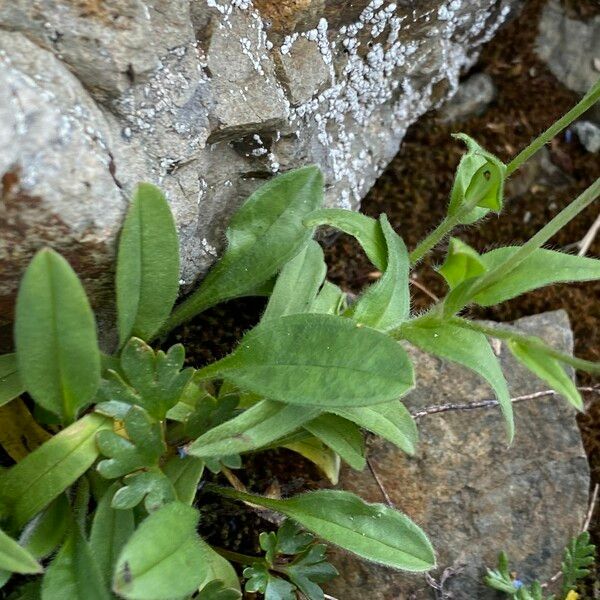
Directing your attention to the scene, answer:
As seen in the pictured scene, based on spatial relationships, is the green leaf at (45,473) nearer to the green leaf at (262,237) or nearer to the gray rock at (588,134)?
the green leaf at (262,237)

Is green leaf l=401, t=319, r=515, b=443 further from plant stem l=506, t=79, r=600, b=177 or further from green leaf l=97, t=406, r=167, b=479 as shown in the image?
green leaf l=97, t=406, r=167, b=479

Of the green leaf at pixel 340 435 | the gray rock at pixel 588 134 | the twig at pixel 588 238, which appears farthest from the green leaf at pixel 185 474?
the gray rock at pixel 588 134

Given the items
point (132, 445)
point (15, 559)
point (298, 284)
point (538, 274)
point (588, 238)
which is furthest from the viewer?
point (588, 238)

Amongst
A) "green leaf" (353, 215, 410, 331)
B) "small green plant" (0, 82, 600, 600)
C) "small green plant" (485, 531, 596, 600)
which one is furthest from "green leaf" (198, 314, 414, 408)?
"small green plant" (485, 531, 596, 600)

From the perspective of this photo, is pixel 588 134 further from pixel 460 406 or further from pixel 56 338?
pixel 56 338

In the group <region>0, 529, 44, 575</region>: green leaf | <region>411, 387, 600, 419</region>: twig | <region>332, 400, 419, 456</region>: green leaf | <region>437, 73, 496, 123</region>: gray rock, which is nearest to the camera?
<region>0, 529, 44, 575</region>: green leaf

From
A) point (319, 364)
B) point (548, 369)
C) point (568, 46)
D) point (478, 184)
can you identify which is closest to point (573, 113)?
point (478, 184)

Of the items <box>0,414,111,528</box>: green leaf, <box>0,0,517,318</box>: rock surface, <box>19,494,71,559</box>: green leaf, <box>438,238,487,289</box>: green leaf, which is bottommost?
<box>19,494,71,559</box>: green leaf
